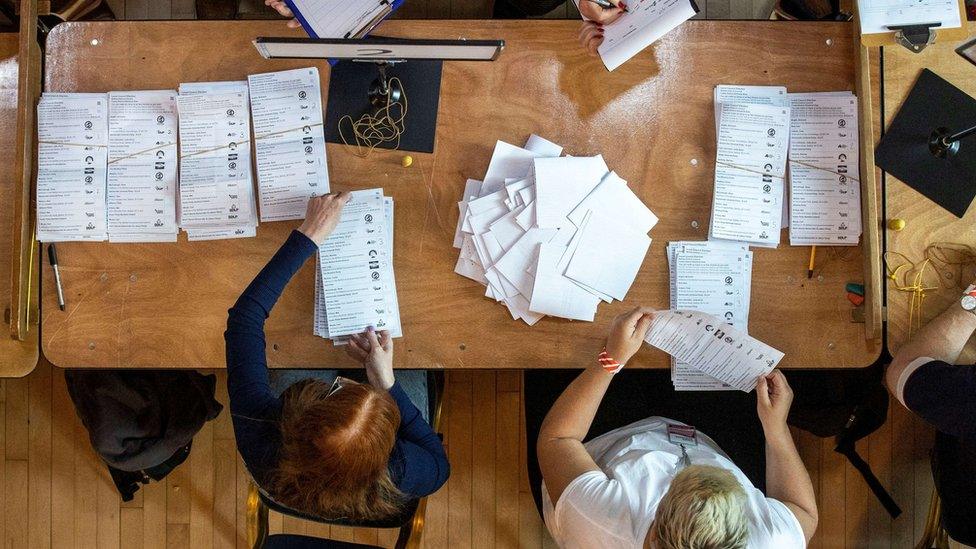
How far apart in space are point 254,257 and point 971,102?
1816 millimetres

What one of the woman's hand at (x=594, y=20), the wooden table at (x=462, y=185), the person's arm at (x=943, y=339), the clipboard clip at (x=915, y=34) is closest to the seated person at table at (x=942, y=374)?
the person's arm at (x=943, y=339)

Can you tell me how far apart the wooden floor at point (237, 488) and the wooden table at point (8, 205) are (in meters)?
0.74

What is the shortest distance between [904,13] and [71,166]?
6.68 ft

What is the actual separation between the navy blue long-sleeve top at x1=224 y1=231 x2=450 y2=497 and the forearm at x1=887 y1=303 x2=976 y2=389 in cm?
113

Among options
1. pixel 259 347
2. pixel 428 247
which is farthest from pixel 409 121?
pixel 259 347

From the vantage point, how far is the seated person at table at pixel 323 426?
58.3 inches

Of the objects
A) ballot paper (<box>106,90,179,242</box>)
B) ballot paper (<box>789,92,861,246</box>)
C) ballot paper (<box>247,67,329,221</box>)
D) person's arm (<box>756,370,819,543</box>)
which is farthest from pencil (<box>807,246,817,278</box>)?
ballot paper (<box>106,90,179,242</box>)

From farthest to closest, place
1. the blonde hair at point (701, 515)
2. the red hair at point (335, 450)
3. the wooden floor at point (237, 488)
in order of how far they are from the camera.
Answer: the wooden floor at point (237, 488) < the red hair at point (335, 450) < the blonde hair at point (701, 515)

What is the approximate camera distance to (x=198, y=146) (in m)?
1.88

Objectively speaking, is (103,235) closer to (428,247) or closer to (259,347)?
(259,347)

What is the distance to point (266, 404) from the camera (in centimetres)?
168

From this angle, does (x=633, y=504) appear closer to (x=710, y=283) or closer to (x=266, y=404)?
(x=710, y=283)

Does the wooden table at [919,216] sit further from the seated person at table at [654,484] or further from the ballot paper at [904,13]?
the seated person at table at [654,484]

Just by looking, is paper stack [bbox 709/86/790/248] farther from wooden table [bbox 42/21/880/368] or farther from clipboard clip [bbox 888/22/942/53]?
clipboard clip [bbox 888/22/942/53]
